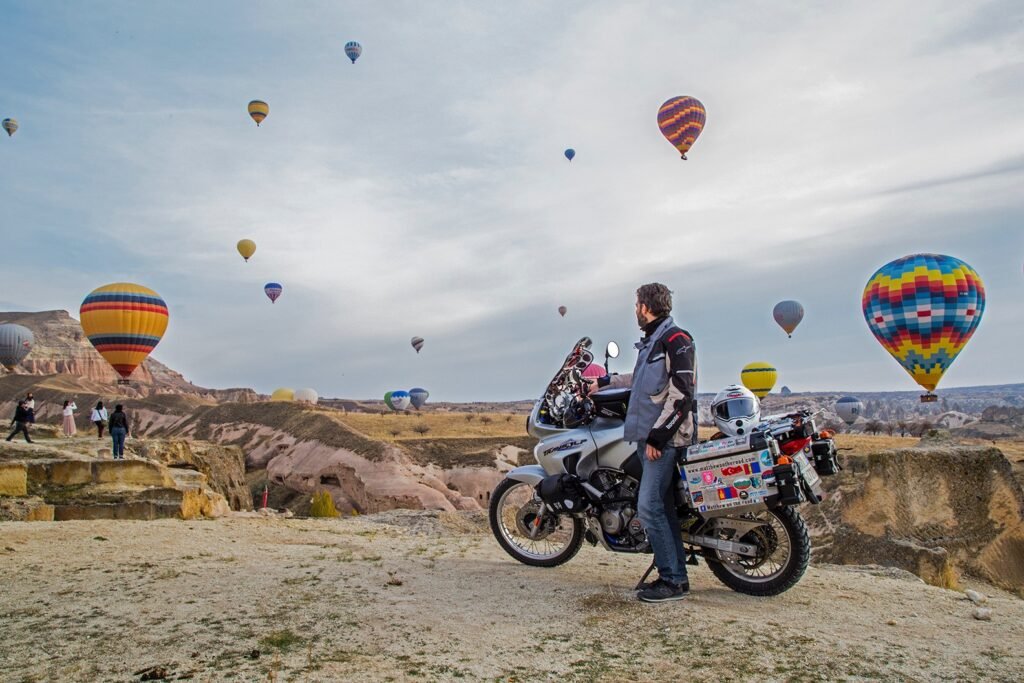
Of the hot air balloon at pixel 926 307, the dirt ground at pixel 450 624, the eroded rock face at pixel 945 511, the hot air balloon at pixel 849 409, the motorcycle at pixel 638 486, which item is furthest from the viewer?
the hot air balloon at pixel 849 409

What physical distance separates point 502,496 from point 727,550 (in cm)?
233

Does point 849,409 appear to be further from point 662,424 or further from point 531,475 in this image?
point 662,424

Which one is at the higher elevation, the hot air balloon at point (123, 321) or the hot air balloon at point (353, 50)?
the hot air balloon at point (353, 50)

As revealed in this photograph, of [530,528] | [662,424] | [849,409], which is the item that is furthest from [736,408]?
[849,409]

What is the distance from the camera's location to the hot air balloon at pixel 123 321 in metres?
43.1

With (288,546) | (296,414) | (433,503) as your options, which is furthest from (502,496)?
(296,414)

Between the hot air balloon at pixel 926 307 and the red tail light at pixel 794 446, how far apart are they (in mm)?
32895

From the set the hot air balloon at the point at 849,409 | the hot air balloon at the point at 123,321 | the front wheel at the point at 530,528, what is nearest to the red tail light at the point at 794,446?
the front wheel at the point at 530,528

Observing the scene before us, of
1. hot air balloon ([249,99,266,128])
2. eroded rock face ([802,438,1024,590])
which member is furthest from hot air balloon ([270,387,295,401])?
eroded rock face ([802,438,1024,590])

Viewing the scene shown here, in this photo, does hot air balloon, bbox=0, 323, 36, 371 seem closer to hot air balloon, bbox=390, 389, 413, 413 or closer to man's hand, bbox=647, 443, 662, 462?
hot air balloon, bbox=390, 389, 413, 413

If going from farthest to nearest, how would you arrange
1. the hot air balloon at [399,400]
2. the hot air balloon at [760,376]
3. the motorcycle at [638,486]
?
1. the hot air balloon at [399,400]
2. the hot air balloon at [760,376]
3. the motorcycle at [638,486]

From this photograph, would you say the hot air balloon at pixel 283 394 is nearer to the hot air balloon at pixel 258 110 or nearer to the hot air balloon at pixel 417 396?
the hot air balloon at pixel 417 396

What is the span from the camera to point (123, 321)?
43156 millimetres

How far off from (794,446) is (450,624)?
2.78m
